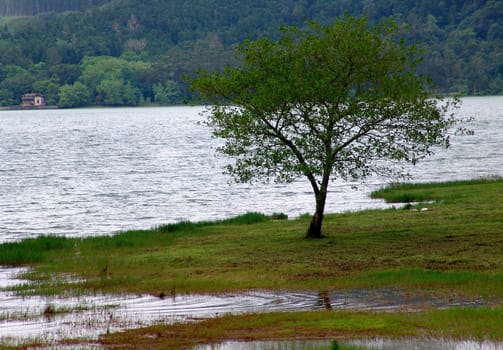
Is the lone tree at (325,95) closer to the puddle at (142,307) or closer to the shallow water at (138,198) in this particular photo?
the shallow water at (138,198)

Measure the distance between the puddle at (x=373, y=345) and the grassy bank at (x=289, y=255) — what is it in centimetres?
640

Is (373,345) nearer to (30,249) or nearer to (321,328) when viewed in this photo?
(321,328)

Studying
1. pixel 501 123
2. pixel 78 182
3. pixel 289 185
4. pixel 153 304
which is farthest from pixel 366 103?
pixel 501 123

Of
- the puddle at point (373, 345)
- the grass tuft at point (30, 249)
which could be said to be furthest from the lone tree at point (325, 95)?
the puddle at point (373, 345)

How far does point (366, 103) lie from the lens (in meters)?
36.5

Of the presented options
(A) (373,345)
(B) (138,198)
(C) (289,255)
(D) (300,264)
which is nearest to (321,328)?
(A) (373,345)

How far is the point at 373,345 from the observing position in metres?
19.7

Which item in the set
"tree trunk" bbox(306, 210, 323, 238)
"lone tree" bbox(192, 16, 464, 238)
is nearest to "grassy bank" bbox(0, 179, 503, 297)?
"tree trunk" bbox(306, 210, 323, 238)

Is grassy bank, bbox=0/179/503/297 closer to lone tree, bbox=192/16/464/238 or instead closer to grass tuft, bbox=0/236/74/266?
grass tuft, bbox=0/236/74/266

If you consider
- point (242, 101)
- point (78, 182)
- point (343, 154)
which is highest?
point (242, 101)

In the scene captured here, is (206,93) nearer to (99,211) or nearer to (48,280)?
(48,280)

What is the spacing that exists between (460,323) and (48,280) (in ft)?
58.9

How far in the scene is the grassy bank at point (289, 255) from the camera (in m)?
29.5

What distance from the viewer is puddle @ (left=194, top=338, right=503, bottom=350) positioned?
63.3 ft
